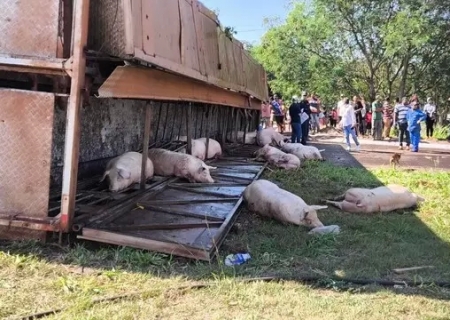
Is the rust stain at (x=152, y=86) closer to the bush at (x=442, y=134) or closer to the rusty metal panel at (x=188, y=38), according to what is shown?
the rusty metal panel at (x=188, y=38)

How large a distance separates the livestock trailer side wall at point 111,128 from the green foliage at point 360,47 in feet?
60.2

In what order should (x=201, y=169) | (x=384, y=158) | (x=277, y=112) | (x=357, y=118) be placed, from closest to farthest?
(x=201, y=169)
(x=384, y=158)
(x=277, y=112)
(x=357, y=118)

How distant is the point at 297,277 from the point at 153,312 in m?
1.42

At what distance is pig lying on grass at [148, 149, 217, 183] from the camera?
28.1ft

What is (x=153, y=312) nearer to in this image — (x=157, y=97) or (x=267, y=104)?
(x=157, y=97)

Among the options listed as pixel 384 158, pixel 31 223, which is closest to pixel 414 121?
pixel 384 158

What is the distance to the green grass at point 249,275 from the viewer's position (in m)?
3.80

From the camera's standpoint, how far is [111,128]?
860 centimetres

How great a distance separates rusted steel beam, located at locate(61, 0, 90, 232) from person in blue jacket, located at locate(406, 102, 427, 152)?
14.8 m

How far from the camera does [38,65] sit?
4.83 m

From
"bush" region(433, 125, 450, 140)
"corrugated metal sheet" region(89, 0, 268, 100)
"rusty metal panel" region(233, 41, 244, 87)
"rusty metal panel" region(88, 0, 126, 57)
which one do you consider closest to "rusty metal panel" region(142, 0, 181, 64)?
"corrugated metal sheet" region(89, 0, 268, 100)

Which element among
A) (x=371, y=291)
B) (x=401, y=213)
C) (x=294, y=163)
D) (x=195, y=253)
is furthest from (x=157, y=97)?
(x=294, y=163)

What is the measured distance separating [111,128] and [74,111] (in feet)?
12.5

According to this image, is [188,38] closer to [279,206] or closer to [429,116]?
[279,206]
